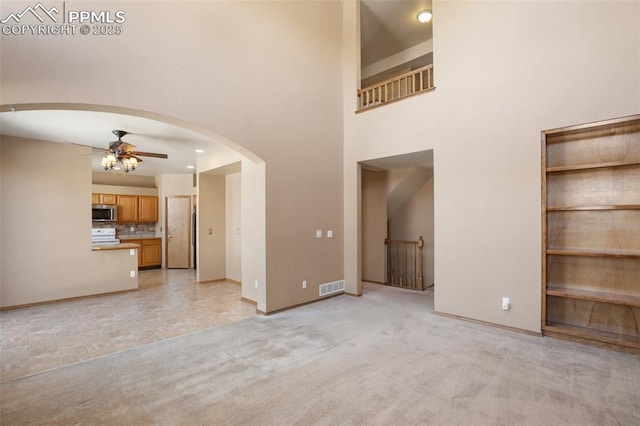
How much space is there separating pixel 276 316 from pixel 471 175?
335cm

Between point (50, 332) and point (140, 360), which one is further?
point (50, 332)

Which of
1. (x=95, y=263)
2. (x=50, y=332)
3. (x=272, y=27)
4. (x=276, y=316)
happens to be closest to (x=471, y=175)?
(x=276, y=316)

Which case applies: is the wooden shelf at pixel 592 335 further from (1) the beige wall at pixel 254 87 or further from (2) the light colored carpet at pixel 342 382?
(1) the beige wall at pixel 254 87

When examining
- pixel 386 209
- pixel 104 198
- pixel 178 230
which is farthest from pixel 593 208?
pixel 104 198

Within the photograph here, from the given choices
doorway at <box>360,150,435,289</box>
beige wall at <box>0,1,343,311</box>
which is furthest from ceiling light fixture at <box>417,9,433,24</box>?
doorway at <box>360,150,435,289</box>

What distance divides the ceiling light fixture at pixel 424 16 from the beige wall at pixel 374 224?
3.02 meters

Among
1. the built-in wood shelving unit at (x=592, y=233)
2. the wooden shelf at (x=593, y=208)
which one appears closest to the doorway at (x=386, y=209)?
the built-in wood shelving unit at (x=592, y=233)

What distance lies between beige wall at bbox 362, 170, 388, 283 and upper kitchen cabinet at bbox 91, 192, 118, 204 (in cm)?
705

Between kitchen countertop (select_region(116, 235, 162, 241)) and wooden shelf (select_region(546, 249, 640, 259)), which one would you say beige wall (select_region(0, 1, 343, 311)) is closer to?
wooden shelf (select_region(546, 249, 640, 259))

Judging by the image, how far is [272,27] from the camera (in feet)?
14.4

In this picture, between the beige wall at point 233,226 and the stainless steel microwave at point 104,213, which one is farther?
the stainless steel microwave at point 104,213

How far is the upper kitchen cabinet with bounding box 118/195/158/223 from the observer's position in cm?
844

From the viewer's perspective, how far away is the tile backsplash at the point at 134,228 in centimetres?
871

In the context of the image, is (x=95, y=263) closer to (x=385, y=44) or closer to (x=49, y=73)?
(x=49, y=73)
